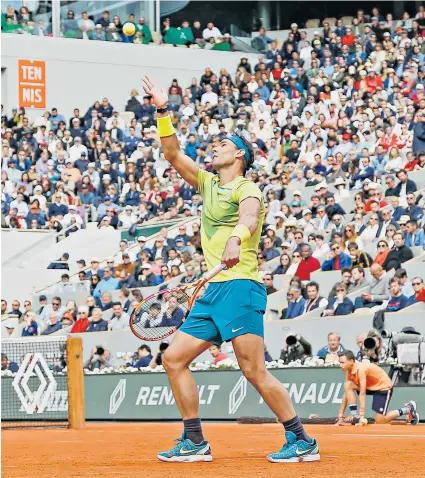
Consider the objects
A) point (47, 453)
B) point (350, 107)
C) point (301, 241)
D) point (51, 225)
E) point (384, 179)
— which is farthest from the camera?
point (51, 225)

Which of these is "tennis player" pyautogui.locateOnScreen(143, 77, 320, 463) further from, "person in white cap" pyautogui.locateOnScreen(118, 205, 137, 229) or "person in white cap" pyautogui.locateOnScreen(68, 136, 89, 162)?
"person in white cap" pyautogui.locateOnScreen(68, 136, 89, 162)

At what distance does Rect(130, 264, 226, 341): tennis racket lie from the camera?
8852mm

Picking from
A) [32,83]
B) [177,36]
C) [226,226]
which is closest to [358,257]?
[226,226]

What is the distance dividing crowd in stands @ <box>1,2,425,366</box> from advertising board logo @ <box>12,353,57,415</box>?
476 centimetres

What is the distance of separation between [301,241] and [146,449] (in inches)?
513

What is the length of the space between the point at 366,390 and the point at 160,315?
7733 mm

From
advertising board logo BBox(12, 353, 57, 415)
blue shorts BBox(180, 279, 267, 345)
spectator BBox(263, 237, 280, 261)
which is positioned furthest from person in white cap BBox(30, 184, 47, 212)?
blue shorts BBox(180, 279, 267, 345)

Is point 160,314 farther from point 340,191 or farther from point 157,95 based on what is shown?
point 340,191

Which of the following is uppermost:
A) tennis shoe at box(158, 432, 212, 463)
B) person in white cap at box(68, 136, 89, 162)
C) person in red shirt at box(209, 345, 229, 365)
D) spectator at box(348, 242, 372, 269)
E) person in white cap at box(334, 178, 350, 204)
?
person in white cap at box(68, 136, 89, 162)

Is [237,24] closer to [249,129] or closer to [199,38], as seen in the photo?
[199,38]

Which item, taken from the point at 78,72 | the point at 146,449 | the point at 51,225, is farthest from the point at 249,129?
the point at 146,449

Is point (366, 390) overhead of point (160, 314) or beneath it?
beneath

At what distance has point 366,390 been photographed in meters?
16.5

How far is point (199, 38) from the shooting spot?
1644 inches
